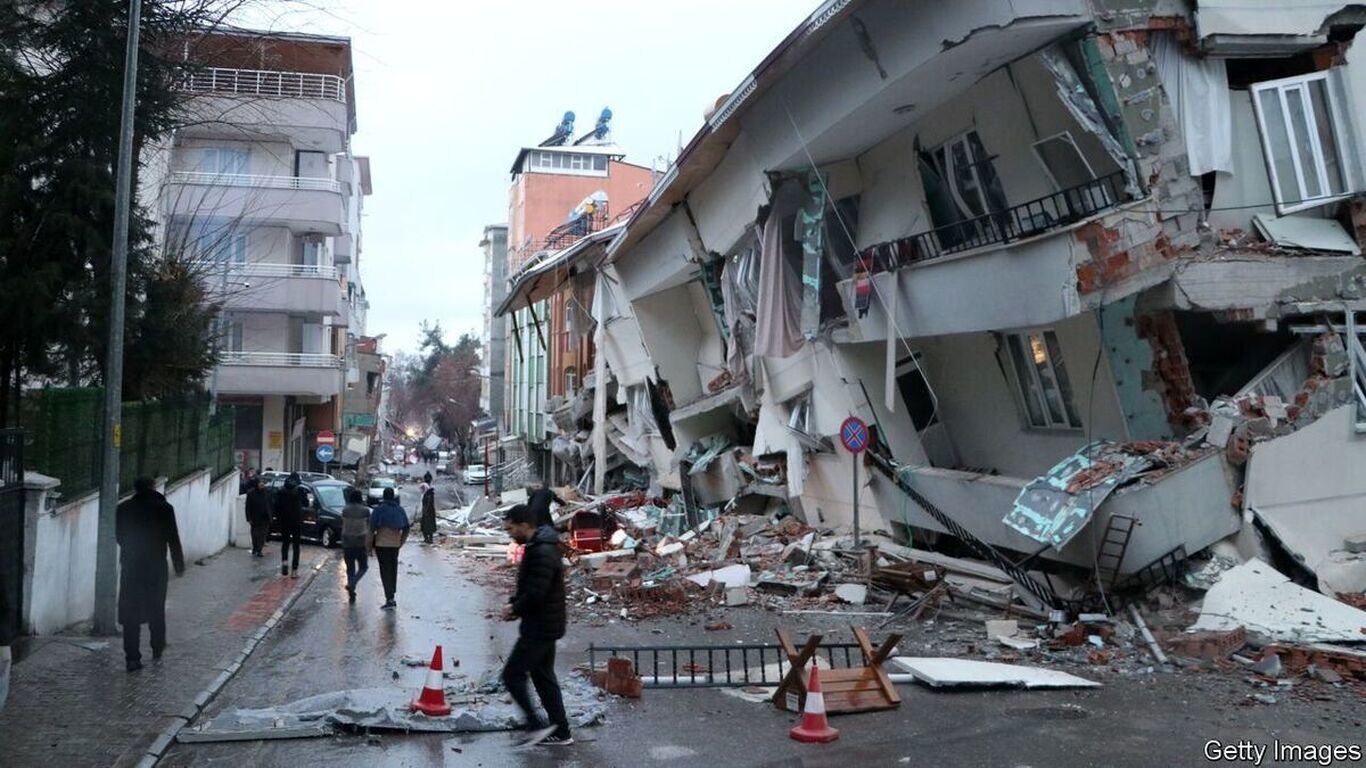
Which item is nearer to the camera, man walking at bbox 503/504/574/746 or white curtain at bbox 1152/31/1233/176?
man walking at bbox 503/504/574/746

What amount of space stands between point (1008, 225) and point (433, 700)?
10.5 meters

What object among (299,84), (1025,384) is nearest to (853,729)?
(1025,384)

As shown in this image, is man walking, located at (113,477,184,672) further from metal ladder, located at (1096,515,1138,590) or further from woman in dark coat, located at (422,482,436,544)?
woman in dark coat, located at (422,482,436,544)

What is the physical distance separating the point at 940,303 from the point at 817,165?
371cm

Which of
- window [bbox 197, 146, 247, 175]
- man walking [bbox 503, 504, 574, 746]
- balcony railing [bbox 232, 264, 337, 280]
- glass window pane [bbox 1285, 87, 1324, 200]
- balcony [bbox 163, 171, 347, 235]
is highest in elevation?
window [bbox 197, 146, 247, 175]

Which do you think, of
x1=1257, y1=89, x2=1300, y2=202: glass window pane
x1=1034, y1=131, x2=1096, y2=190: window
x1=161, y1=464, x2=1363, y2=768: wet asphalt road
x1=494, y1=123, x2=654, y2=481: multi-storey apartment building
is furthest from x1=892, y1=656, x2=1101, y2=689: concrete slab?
x1=494, y1=123, x2=654, y2=481: multi-storey apartment building

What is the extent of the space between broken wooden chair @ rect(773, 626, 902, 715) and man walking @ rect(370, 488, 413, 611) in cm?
781

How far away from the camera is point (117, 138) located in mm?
14531

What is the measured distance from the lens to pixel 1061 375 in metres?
15.2

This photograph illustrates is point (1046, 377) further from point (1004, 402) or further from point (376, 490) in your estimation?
point (376, 490)

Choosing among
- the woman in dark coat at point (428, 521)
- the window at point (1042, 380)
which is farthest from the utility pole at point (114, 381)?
the woman in dark coat at point (428, 521)

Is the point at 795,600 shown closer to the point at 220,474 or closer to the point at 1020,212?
the point at 1020,212

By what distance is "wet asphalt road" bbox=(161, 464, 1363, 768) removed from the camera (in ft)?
24.0

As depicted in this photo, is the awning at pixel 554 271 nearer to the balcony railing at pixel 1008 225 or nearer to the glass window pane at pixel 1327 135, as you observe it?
the balcony railing at pixel 1008 225
